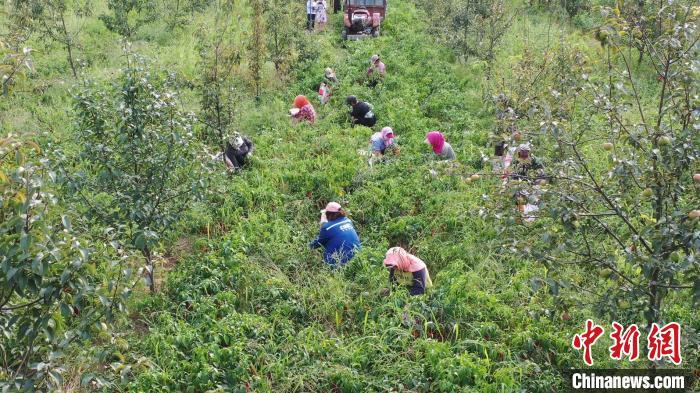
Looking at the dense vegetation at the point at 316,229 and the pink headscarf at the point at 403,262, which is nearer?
the dense vegetation at the point at 316,229

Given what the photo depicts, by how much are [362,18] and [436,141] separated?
8.21 m

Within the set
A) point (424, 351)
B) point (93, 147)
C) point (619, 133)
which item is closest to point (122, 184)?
point (93, 147)

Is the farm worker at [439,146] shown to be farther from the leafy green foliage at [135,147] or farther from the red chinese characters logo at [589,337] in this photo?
the red chinese characters logo at [589,337]

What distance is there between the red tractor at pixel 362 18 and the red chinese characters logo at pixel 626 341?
1314cm

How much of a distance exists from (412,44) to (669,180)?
12194 millimetres

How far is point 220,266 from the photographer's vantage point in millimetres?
6840

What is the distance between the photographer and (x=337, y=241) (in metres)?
7.21

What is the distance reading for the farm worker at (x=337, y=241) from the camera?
7.14 m

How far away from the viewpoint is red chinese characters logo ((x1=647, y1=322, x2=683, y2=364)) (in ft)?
14.3

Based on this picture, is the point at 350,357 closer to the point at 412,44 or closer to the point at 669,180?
the point at 669,180

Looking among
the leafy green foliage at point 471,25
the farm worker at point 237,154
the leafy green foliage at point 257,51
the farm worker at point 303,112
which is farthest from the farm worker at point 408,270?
the leafy green foliage at point 471,25

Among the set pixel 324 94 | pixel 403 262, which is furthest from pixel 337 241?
pixel 324 94

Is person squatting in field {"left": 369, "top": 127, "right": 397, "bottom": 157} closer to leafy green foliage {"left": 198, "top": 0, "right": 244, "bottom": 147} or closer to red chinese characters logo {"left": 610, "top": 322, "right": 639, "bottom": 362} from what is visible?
leafy green foliage {"left": 198, "top": 0, "right": 244, "bottom": 147}

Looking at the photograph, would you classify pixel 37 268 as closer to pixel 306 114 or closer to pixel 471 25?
pixel 306 114
